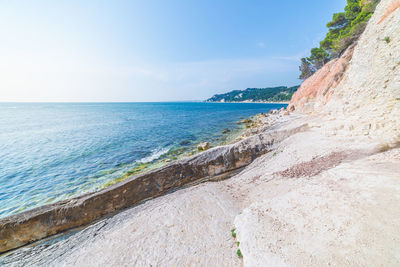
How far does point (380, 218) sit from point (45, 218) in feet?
41.5

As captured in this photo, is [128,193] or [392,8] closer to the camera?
[128,193]

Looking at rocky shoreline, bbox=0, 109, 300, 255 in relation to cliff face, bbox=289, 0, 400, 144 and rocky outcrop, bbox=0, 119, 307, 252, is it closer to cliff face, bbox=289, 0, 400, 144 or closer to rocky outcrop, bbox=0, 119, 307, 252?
rocky outcrop, bbox=0, 119, 307, 252

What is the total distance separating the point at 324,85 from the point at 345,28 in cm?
1336

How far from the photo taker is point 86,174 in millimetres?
12609

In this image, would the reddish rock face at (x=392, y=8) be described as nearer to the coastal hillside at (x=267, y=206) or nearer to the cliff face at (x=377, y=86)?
the cliff face at (x=377, y=86)

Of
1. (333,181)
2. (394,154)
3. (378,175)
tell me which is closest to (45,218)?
(333,181)

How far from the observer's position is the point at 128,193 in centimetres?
802

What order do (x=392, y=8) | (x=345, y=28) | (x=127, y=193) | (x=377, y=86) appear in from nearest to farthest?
1. (x=127, y=193)
2. (x=377, y=86)
3. (x=392, y=8)
4. (x=345, y=28)

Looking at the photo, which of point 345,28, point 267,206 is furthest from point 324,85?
point 267,206

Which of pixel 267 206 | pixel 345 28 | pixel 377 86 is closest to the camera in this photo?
pixel 267 206

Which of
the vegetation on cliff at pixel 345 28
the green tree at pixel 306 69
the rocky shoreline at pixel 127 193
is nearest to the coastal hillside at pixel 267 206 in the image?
the rocky shoreline at pixel 127 193

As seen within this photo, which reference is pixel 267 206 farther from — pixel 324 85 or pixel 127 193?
pixel 324 85

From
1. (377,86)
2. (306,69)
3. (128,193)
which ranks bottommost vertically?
(128,193)

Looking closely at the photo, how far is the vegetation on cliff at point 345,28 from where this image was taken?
19.2m
